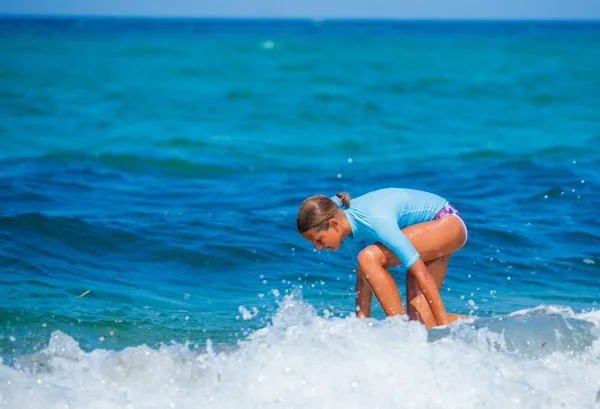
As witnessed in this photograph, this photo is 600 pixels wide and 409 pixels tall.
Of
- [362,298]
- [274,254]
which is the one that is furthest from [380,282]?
[274,254]

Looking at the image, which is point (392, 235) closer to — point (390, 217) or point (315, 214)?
point (390, 217)

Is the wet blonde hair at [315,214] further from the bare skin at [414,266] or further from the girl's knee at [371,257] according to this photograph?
the girl's knee at [371,257]

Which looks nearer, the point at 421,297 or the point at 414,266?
the point at 414,266

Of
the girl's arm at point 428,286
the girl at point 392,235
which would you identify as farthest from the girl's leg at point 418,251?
the girl's arm at point 428,286

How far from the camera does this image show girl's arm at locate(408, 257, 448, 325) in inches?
191

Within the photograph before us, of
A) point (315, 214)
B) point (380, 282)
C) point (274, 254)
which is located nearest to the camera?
point (315, 214)

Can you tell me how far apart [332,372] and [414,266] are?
0.92 m

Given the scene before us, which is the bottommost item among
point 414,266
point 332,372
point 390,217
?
point 332,372

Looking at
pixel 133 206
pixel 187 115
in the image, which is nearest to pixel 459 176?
pixel 133 206

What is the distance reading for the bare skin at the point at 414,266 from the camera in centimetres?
487

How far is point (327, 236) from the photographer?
4.85m

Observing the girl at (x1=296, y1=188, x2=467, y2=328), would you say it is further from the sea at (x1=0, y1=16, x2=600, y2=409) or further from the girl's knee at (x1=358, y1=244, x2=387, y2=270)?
the sea at (x1=0, y1=16, x2=600, y2=409)

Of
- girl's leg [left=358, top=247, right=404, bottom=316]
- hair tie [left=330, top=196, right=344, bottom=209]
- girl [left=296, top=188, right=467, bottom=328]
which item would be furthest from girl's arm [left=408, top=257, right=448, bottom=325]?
hair tie [left=330, top=196, right=344, bottom=209]

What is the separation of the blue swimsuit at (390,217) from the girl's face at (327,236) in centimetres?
11
